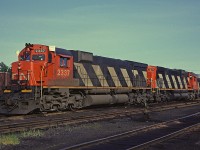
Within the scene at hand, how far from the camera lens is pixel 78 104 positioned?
18.6 m

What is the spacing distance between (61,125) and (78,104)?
6.65 m

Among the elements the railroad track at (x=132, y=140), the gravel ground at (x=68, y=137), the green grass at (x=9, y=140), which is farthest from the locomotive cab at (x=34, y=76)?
the railroad track at (x=132, y=140)

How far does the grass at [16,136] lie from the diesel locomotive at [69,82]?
199 inches

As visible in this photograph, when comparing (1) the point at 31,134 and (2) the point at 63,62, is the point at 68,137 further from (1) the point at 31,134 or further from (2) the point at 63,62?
(2) the point at 63,62

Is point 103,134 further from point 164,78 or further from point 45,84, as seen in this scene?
point 164,78

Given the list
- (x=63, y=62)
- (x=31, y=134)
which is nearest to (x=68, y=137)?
(x=31, y=134)

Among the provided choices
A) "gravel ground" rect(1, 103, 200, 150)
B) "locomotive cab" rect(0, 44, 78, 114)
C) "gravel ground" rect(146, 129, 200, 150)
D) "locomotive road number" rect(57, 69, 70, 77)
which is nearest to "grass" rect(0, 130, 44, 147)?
"gravel ground" rect(1, 103, 200, 150)

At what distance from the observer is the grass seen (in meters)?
8.33

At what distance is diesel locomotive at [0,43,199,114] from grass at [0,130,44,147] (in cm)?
505

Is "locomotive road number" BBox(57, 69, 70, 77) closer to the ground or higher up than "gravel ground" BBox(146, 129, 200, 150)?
higher up

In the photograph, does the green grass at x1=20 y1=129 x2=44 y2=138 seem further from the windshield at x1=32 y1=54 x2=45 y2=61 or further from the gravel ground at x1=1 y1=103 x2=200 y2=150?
the windshield at x1=32 y1=54 x2=45 y2=61

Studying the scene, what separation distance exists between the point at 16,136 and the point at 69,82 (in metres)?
8.66

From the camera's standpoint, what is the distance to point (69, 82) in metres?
17.8

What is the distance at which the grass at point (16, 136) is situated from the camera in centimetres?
833
